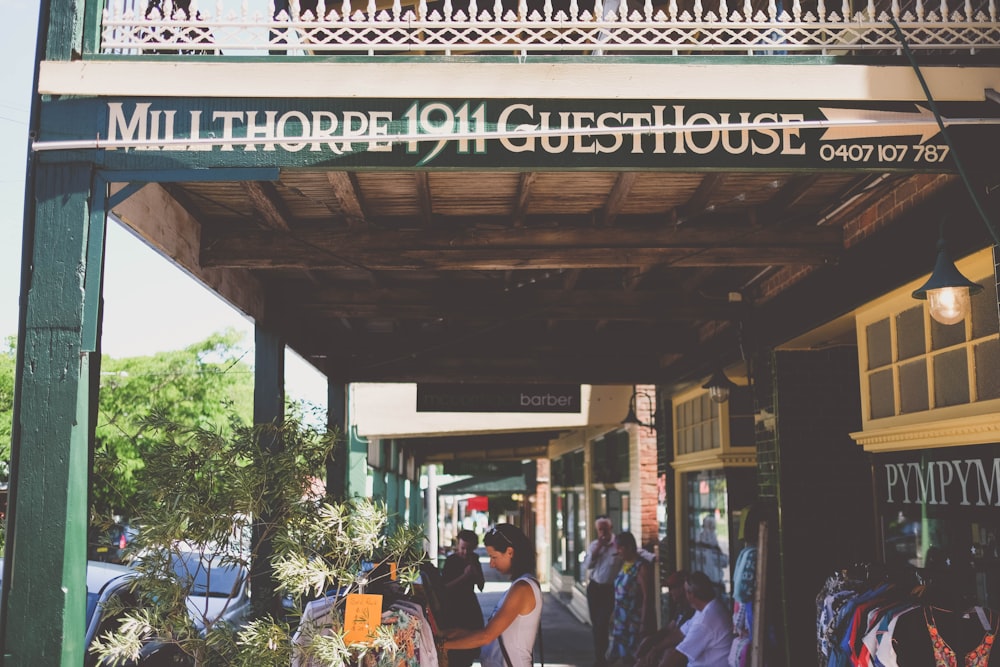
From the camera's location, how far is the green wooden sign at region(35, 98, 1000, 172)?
15.1 ft

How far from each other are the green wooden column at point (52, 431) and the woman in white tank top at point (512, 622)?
82.6 inches

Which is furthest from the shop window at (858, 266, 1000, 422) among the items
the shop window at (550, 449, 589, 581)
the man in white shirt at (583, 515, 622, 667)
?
the shop window at (550, 449, 589, 581)

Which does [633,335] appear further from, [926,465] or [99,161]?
[99,161]

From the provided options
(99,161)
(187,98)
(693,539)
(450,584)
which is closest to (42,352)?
(99,161)

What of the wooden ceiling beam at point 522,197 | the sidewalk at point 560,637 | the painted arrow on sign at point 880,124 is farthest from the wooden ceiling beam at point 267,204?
the sidewalk at point 560,637

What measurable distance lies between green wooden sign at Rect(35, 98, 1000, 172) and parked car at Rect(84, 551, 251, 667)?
77.7 inches

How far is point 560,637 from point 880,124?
11970 mm

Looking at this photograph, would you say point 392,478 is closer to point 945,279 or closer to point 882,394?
point 882,394

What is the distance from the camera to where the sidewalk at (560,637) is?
12.5m

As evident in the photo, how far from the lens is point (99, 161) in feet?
14.9

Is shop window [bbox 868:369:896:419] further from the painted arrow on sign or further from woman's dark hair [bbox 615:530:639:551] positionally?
woman's dark hair [bbox 615:530:639:551]

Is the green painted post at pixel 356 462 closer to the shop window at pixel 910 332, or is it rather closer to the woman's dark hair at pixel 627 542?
the woman's dark hair at pixel 627 542

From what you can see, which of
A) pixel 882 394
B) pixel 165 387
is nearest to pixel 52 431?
pixel 882 394

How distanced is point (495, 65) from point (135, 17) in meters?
1.76
